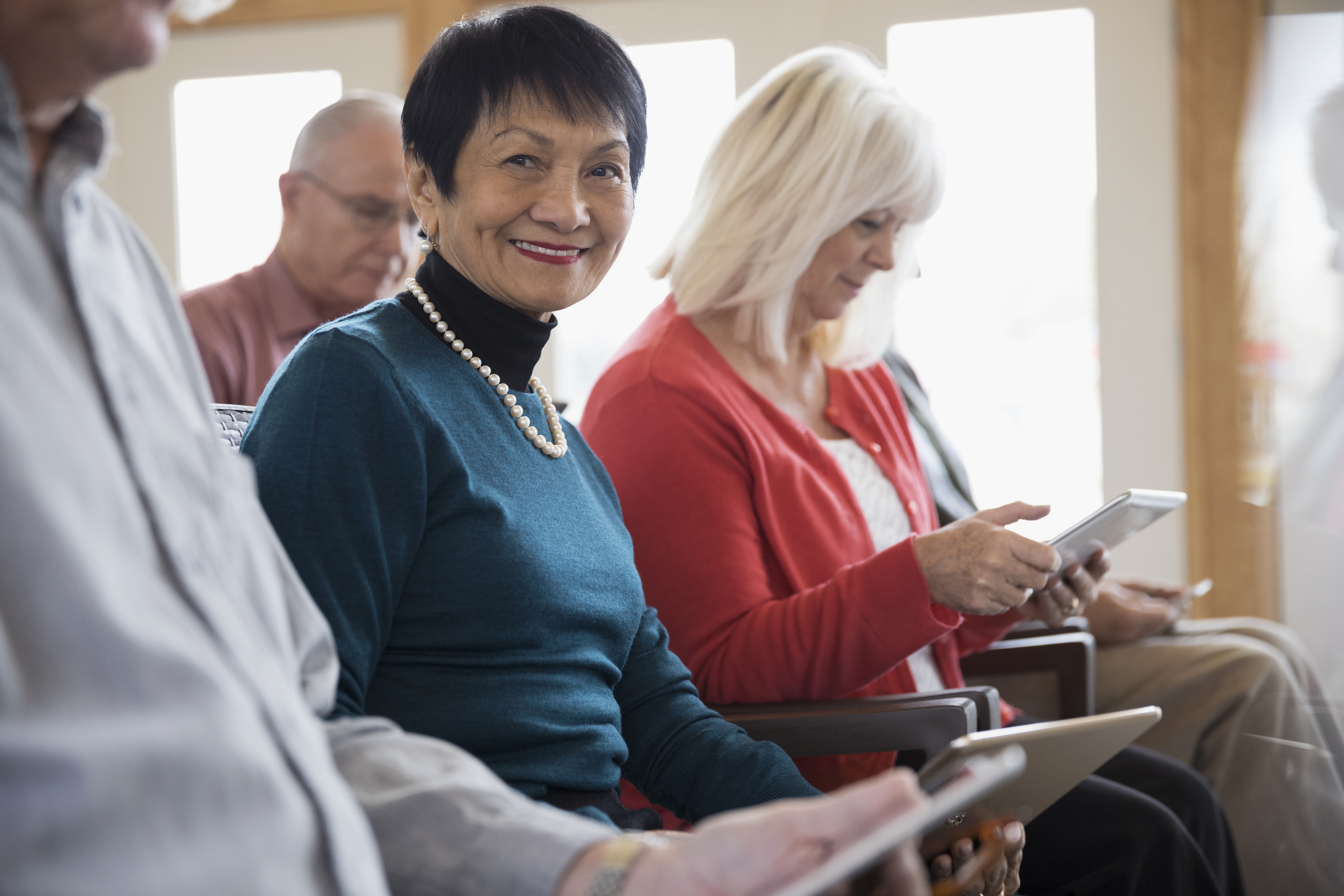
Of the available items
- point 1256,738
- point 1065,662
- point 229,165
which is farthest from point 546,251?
point 229,165

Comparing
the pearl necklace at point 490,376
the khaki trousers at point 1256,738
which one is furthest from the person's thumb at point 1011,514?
the khaki trousers at point 1256,738

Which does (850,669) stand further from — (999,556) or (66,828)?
(66,828)

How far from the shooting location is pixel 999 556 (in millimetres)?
→ 1331

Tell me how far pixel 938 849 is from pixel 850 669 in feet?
2.02

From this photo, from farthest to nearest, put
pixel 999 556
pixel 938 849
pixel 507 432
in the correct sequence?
1. pixel 999 556
2. pixel 507 432
3. pixel 938 849

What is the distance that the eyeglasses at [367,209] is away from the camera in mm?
2264

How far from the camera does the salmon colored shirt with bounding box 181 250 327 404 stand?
207 centimetres

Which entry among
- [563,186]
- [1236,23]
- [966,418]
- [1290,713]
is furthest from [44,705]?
[1236,23]

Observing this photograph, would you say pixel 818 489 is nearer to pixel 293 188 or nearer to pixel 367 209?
pixel 367 209

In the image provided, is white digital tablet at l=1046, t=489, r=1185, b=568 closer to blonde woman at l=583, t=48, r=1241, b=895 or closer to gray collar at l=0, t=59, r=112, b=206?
blonde woman at l=583, t=48, r=1241, b=895

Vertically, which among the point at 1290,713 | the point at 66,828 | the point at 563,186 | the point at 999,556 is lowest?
the point at 1290,713

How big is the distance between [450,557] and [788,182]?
0.92 meters

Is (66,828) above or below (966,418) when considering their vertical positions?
above

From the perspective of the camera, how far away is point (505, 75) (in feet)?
3.51
